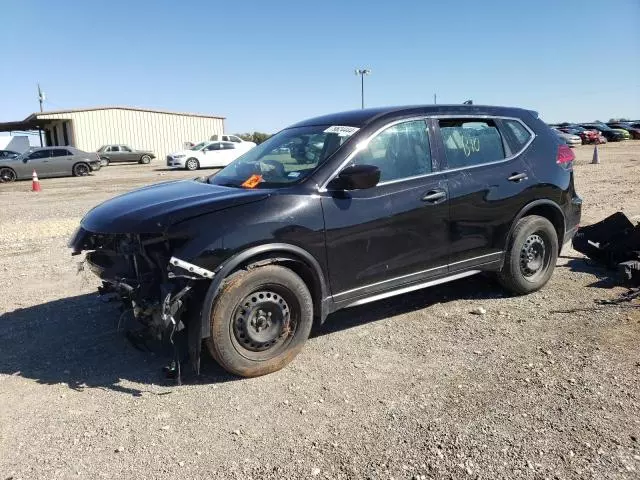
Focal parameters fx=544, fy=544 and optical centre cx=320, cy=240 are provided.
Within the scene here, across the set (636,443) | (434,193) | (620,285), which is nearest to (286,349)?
(434,193)

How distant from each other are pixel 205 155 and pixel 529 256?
26.5 meters

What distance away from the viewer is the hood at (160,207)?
142 inches

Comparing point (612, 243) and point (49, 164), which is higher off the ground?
point (49, 164)

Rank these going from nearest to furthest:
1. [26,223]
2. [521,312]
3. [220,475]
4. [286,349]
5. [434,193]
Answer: [220,475]
[286,349]
[434,193]
[521,312]
[26,223]

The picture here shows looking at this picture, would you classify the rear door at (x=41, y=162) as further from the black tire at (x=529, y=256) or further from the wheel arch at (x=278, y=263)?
the black tire at (x=529, y=256)

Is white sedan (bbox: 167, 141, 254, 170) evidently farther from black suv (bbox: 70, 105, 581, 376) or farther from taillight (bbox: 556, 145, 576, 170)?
black suv (bbox: 70, 105, 581, 376)

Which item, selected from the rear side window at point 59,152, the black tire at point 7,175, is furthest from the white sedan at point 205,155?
the black tire at point 7,175

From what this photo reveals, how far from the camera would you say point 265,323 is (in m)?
3.87

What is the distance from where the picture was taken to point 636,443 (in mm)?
2930

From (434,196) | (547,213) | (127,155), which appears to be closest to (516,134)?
(547,213)

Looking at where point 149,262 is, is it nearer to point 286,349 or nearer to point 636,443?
point 286,349

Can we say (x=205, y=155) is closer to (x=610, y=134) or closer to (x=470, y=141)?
(x=470, y=141)

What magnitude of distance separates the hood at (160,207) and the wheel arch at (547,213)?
8.49 ft

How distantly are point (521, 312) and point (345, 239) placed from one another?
2.03 m
